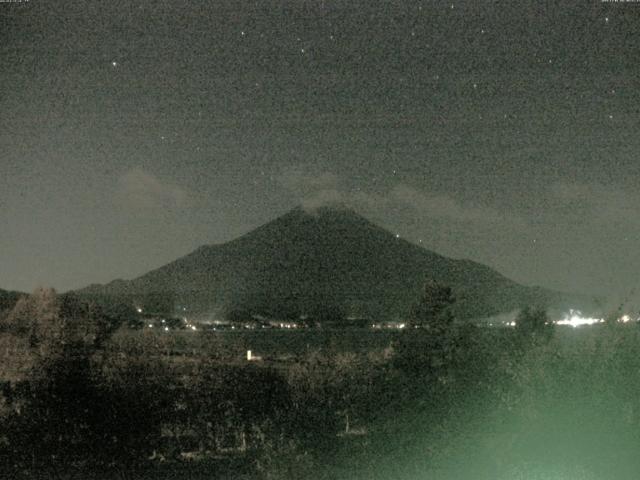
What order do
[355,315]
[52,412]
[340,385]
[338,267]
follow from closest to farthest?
[52,412]
[340,385]
[355,315]
[338,267]

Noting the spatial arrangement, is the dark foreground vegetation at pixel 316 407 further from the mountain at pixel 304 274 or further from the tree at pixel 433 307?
the mountain at pixel 304 274

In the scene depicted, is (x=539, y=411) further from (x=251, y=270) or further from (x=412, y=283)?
(x=251, y=270)

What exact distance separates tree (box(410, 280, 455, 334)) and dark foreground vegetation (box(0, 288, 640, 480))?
338cm

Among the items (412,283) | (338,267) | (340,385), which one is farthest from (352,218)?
(340,385)

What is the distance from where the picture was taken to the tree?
24.5m

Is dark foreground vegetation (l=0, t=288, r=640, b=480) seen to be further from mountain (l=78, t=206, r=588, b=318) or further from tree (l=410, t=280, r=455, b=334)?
mountain (l=78, t=206, r=588, b=318)

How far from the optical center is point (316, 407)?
53.6 ft

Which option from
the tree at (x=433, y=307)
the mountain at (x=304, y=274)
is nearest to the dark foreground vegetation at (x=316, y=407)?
the tree at (x=433, y=307)

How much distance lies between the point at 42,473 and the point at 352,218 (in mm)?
121722

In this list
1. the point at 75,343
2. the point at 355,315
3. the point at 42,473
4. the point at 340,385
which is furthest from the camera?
the point at 355,315

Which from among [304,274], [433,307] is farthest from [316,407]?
[304,274]

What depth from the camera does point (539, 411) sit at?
10.5 meters

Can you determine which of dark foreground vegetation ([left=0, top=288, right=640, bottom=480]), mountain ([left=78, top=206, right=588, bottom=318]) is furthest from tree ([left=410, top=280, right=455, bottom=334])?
mountain ([left=78, top=206, right=588, bottom=318])

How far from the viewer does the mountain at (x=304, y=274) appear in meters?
83.2
